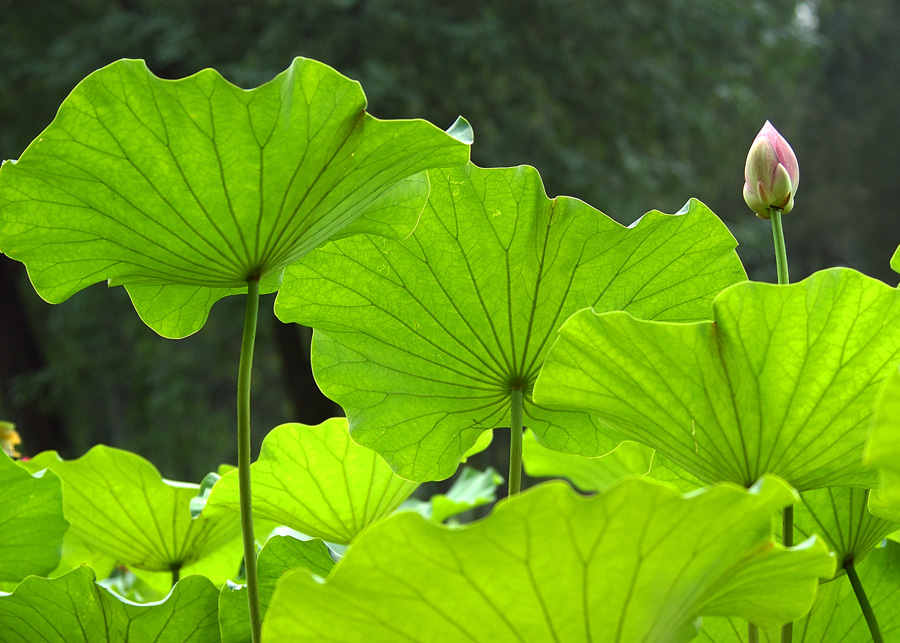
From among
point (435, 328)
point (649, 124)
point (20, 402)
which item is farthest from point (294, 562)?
point (649, 124)

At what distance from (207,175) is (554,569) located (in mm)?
251

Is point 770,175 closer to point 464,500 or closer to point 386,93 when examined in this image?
point 464,500

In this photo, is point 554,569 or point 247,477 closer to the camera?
point 554,569

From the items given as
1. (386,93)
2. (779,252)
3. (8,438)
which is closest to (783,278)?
(779,252)

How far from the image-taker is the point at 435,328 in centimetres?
50

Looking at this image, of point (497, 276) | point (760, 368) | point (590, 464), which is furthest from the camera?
point (590, 464)

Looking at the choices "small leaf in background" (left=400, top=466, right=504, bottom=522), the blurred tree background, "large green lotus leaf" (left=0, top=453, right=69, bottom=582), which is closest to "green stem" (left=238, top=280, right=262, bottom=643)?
"large green lotus leaf" (left=0, top=453, right=69, bottom=582)

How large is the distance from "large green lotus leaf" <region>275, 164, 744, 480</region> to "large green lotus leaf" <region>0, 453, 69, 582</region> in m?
0.19

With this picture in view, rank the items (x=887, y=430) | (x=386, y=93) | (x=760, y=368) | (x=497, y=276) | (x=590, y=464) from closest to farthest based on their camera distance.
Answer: (x=887, y=430)
(x=760, y=368)
(x=497, y=276)
(x=590, y=464)
(x=386, y=93)

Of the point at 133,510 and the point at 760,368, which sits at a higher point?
the point at 760,368

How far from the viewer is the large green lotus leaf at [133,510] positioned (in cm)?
66

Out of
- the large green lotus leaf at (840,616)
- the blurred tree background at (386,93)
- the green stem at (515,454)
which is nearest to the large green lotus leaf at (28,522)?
the green stem at (515,454)

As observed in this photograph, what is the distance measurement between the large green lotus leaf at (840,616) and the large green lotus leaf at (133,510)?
0.36 metres

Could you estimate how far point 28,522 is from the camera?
538mm
